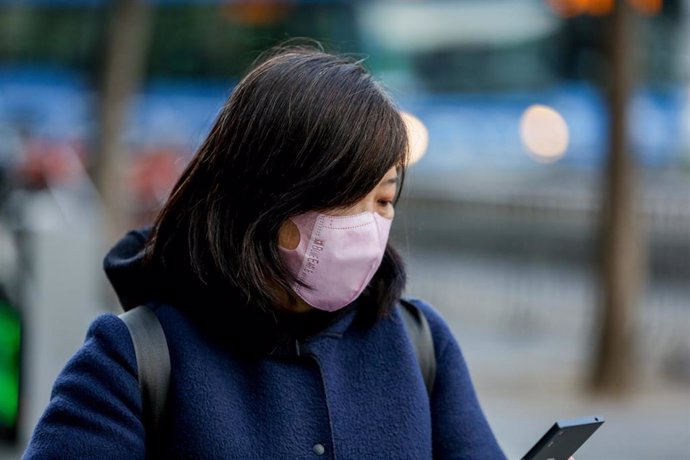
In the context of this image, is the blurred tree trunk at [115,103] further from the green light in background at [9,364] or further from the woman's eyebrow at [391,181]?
the woman's eyebrow at [391,181]

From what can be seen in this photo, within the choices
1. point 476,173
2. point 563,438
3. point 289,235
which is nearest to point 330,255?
point 289,235

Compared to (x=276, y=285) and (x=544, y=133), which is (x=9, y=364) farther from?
(x=544, y=133)

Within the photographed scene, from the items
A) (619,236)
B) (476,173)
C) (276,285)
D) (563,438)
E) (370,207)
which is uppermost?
(370,207)

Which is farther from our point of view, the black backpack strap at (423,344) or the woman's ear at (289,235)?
the black backpack strap at (423,344)

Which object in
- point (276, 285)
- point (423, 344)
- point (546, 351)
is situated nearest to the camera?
point (276, 285)

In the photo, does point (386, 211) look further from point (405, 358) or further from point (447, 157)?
point (447, 157)

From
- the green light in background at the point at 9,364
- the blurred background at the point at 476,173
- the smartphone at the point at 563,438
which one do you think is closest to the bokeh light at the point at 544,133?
the blurred background at the point at 476,173

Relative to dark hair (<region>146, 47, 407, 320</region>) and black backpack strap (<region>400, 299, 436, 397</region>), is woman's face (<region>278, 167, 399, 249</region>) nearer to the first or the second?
dark hair (<region>146, 47, 407, 320</region>)

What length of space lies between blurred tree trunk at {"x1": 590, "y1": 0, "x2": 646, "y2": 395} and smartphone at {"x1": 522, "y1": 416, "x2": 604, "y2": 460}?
6.73 m

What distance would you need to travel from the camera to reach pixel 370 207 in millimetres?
1971

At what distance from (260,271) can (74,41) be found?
20.6 metres

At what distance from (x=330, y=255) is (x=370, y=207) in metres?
0.12

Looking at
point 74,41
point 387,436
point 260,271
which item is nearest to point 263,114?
point 260,271

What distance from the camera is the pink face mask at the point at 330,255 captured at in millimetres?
1929
